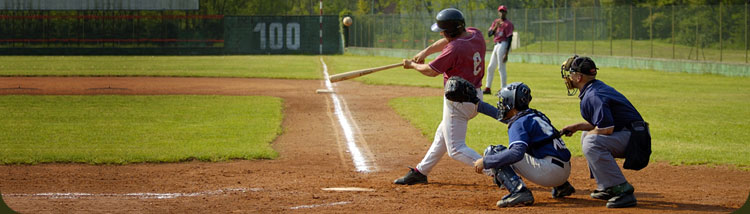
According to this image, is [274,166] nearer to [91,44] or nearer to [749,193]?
[749,193]

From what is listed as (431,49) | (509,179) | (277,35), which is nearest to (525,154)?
(509,179)

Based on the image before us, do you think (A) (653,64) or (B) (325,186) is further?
(A) (653,64)

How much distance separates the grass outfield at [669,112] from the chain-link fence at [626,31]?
2751 mm

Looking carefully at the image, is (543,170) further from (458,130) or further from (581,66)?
(458,130)

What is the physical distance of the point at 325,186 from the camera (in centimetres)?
745

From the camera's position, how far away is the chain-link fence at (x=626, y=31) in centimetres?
2695

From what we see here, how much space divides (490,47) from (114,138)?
1352 inches

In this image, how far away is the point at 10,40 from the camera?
4844 centimetres

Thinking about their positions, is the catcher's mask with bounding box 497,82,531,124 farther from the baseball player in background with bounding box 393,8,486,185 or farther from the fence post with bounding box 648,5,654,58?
the fence post with bounding box 648,5,654,58

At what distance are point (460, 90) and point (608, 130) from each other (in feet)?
4.35

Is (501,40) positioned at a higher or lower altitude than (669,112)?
higher

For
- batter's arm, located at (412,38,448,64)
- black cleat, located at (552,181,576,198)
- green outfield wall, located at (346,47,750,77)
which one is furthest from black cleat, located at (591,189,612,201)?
green outfield wall, located at (346,47,750,77)

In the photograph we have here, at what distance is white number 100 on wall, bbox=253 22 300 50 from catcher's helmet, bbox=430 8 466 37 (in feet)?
149

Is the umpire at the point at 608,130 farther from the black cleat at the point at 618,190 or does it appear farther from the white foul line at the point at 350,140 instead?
the white foul line at the point at 350,140
